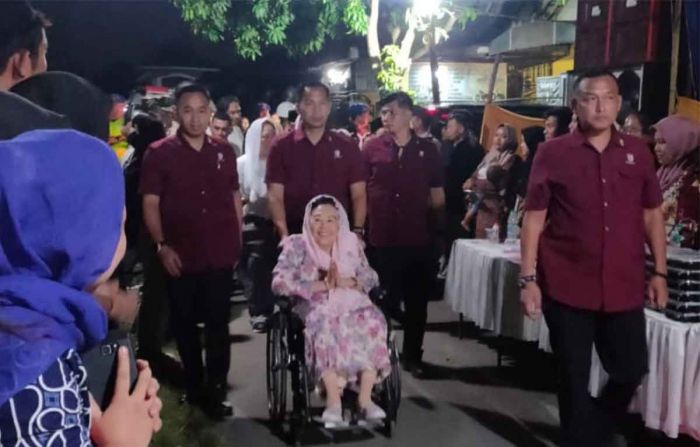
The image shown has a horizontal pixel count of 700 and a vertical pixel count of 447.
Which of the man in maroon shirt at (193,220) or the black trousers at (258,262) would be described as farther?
the black trousers at (258,262)

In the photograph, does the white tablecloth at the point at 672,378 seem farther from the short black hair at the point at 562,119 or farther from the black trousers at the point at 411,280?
the short black hair at the point at 562,119

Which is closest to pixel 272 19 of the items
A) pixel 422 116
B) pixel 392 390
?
pixel 422 116

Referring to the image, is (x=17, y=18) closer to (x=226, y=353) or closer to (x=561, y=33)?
(x=226, y=353)

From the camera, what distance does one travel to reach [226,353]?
497 cm

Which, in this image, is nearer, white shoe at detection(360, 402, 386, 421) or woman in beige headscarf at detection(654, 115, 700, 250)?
white shoe at detection(360, 402, 386, 421)

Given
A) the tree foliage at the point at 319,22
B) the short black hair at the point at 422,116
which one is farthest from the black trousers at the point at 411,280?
the tree foliage at the point at 319,22

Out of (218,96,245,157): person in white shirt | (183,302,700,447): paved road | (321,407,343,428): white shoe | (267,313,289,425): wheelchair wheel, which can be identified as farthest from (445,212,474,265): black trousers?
(321,407,343,428): white shoe

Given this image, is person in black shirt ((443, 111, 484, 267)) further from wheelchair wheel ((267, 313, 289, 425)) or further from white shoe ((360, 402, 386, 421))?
white shoe ((360, 402, 386, 421))

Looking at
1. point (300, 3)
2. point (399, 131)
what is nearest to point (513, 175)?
point (399, 131)

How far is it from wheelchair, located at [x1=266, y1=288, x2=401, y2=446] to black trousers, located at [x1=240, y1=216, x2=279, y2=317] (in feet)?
7.93

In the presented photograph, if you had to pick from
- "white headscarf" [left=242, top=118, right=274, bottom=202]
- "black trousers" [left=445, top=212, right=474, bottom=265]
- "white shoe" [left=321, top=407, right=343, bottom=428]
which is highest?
"white headscarf" [left=242, top=118, right=274, bottom=202]

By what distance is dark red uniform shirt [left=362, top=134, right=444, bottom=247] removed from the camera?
5.70 metres

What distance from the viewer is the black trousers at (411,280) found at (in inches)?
225

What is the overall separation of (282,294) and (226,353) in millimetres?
689
